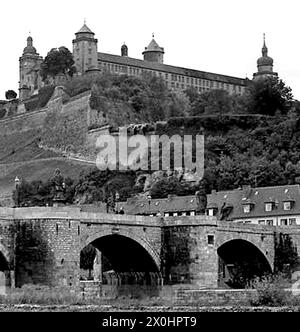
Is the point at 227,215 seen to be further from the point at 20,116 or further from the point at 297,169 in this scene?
the point at 20,116

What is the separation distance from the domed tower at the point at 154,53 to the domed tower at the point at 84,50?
1532 centimetres

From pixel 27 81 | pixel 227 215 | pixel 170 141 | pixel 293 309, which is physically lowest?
pixel 293 309

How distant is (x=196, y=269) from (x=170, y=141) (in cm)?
6409

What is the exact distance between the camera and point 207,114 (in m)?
132

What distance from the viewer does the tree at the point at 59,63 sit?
151 meters

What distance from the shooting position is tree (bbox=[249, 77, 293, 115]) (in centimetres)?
12756

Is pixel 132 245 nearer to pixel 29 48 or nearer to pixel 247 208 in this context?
pixel 247 208

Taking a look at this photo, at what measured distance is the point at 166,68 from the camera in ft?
538

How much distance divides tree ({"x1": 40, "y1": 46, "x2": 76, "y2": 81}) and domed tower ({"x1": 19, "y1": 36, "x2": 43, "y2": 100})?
680 cm

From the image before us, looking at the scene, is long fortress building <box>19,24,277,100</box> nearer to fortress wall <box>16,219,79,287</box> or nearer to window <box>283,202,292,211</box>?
window <box>283,202,292,211</box>

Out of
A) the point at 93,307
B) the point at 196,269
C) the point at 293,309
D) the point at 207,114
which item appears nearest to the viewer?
the point at 293,309

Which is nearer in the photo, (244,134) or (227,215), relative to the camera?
(227,215)

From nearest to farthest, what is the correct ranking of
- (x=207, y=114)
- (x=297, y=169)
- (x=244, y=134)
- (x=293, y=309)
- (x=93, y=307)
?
(x=293, y=309) → (x=93, y=307) → (x=297, y=169) → (x=244, y=134) → (x=207, y=114)
